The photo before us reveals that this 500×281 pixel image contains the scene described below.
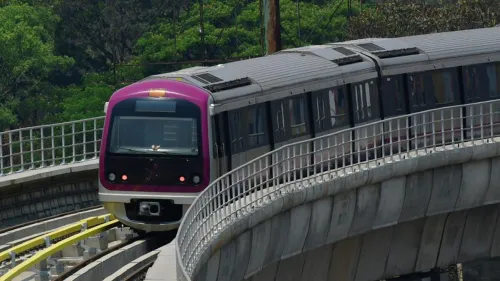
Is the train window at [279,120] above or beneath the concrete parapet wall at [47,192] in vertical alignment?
above

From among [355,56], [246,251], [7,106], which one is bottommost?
[7,106]

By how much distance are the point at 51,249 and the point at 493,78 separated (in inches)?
482

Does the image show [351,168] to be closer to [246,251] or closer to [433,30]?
[246,251]

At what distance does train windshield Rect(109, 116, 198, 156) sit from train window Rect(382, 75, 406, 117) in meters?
6.99

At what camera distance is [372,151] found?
3084cm

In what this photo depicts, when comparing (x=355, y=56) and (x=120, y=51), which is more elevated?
(x=355, y=56)

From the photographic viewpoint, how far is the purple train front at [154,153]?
25.6 metres

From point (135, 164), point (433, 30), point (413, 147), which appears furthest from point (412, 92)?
point (433, 30)

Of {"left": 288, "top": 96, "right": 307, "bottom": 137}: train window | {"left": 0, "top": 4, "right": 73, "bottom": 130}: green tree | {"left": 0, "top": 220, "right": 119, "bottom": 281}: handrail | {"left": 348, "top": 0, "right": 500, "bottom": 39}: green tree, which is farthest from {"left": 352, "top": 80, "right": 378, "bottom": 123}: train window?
{"left": 0, "top": 4, "right": 73, "bottom": 130}: green tree

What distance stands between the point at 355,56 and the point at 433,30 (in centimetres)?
3397

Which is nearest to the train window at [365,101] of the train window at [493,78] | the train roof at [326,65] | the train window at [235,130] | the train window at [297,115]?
the train roof at [326,65]

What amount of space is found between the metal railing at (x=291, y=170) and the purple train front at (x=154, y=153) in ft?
2.32

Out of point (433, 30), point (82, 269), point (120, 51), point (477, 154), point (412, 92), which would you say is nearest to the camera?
point (82, 269)

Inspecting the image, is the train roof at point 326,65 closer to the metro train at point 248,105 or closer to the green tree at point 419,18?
the metro train at point 248,105
